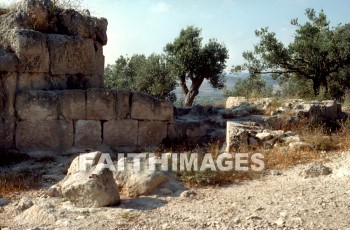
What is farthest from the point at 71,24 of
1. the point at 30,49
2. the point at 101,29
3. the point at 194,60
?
the point at 194,60

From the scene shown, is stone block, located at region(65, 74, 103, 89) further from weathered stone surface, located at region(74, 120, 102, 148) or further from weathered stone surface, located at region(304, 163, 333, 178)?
weathered stone surface, located at region(304, 163, 333, 178)

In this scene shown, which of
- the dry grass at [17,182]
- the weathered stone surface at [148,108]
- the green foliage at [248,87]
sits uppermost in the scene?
the green foliage at [248,87]

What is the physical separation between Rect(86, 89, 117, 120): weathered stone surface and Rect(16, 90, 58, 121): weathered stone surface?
678 millimetres

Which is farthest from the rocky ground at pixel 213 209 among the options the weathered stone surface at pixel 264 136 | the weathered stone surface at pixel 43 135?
the weathered stone surface at pixel 43 135

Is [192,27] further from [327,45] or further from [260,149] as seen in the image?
[260,149]

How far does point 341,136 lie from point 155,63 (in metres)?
15.5

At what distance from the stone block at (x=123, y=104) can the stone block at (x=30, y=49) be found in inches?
64.8

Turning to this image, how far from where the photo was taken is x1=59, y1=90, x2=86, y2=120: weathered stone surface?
8578 mm

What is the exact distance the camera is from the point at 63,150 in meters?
8.62

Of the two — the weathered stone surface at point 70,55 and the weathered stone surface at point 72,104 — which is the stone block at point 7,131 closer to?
the weathered stone surface at point 72,104

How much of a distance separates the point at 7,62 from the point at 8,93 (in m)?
0.61

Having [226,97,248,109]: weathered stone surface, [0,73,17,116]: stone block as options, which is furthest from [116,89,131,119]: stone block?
[226,97,248,109]: weathered stone surface

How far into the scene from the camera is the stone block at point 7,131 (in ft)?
27.3

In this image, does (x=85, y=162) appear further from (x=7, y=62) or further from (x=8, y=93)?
(x=7, y=62)
